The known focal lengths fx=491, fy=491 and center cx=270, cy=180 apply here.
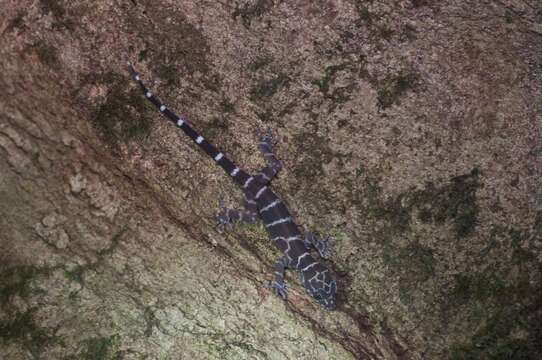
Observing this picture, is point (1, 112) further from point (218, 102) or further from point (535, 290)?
point (535, 290)

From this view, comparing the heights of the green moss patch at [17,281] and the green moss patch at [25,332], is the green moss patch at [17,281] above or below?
above

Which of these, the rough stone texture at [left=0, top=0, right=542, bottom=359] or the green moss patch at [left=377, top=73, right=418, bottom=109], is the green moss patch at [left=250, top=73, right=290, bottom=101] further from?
the green moss patch at [left=377, top=73, right=418, bottom=109]

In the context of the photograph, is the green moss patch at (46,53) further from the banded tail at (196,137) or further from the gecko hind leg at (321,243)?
the gecko hind leg at (321,243)

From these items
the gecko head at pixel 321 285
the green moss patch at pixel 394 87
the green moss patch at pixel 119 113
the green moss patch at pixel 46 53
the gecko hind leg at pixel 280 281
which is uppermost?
the green moss patch at pixel 46 53

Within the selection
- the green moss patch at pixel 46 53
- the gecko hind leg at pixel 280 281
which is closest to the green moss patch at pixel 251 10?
the green moss patch at pixel 46 53

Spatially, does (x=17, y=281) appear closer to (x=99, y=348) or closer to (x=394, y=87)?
(x=99, y=348)

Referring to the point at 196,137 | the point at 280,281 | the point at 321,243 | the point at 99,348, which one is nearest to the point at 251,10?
the point at 196,137

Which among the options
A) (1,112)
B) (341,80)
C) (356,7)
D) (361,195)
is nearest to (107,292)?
(1,112)
